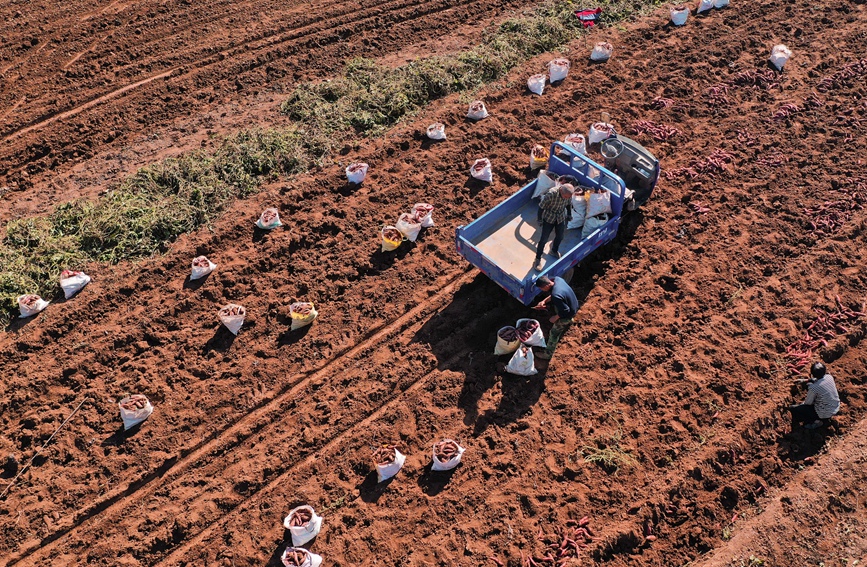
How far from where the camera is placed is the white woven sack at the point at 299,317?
436 inches

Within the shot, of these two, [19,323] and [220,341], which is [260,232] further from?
[19,323]

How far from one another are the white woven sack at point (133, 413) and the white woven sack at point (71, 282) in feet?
9.40

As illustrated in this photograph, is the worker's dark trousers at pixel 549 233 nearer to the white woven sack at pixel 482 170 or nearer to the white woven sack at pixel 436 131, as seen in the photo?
the white woven sack at pixel 482 170

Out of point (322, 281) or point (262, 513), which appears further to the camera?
point (322, 281)

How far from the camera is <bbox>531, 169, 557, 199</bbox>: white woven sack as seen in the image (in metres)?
11.6

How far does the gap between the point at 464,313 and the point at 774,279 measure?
5.67 meters

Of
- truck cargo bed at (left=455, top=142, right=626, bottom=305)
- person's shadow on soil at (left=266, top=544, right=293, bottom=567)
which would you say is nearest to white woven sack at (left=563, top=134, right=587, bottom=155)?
truck cargo bed at (left=455, top=142, right=626, bottom=305)

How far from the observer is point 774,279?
11406 millimetres

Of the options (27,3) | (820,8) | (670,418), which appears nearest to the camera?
(670,418)

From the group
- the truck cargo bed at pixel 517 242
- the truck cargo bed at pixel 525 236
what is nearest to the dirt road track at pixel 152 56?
the truck cargo bed at pixel 525 236

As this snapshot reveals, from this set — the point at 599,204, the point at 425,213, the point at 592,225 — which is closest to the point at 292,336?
the point at 425,213

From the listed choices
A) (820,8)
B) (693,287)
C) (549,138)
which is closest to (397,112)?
(549,138)

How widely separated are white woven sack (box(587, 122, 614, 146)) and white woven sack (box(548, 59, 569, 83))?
2.24 m

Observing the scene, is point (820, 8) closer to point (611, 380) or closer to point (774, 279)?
point (774, 279)
